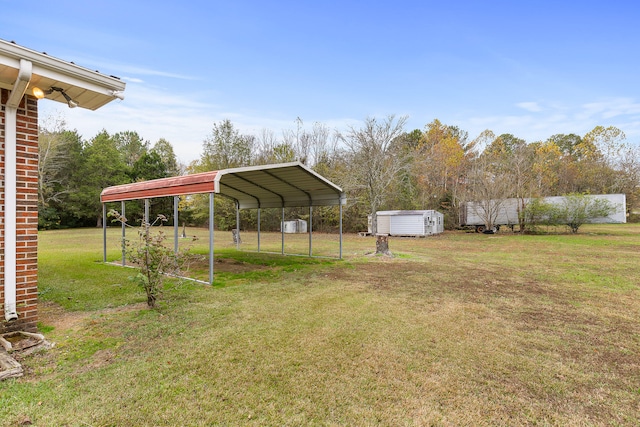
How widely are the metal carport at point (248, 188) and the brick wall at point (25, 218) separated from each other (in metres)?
2.65

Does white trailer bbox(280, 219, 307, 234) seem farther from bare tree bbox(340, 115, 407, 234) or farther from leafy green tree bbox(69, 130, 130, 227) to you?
leafy green tree bbox(69, 130, 130, 227)

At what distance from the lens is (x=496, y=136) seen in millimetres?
33656

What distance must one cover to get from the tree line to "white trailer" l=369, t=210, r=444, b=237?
123 centimetres

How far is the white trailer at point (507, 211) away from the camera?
19.2 metres

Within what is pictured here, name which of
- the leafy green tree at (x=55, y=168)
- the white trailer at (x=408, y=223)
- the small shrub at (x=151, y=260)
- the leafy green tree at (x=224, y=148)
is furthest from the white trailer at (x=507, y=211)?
the leafy green tree at (x=55, y=168)

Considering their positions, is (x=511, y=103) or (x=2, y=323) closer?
(x=2, y=323)

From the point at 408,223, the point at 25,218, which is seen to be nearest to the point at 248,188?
the point at 25,218

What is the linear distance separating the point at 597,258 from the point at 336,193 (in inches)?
336

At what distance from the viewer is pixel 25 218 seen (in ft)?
10.6

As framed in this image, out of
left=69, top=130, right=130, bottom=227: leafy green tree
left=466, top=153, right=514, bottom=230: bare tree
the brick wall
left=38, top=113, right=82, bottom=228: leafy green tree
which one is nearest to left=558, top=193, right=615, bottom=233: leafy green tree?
left=466, top=153, right=514, bottom=230: bare tree

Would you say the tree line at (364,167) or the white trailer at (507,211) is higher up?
the tree line at (364,167)

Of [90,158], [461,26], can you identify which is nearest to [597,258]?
[461,26]

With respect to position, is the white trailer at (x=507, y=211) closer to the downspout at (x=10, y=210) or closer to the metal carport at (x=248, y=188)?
the metal carport at (x=248, y=188)

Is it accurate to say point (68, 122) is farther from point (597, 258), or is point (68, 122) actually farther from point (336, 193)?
point (597, 258)
